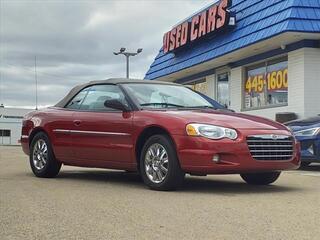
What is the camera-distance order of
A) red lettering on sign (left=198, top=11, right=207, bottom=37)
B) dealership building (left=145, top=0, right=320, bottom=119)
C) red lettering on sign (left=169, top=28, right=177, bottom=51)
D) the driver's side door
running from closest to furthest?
the driver's side door, dealership building (left=145, top=0, right=320, bottom=119), red lettering on sign (left=198, top=11, right=207, bottom=37), red lettering on sign (left=169, top=28, right=177, bottom=51)

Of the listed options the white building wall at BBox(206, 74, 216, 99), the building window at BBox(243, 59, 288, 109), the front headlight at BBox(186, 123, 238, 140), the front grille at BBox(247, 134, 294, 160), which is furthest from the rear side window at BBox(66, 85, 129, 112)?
the white building wall at BBox(206, 74, 216, 99)

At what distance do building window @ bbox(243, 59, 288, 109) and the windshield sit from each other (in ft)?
29.5

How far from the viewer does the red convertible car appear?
282 inches

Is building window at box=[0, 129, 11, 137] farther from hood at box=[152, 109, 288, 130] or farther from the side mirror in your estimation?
hood at box=[152, 109, 288, 130]

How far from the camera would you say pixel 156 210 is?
6.07 metres

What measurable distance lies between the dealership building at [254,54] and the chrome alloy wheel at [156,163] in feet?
27.6

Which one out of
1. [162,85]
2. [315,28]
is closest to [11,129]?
[315,28]

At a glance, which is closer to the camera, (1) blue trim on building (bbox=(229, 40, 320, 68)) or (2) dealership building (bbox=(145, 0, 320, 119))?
(2) dealership building (bbox=(145, 0, 320, 119))

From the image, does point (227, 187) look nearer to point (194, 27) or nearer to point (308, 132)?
point (308, 132)

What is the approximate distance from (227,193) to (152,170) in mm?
996

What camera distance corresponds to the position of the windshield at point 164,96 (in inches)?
321

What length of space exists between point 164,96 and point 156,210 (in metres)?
2.65

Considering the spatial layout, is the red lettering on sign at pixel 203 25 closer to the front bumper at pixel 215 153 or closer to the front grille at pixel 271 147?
the front grille at pixel 271 147

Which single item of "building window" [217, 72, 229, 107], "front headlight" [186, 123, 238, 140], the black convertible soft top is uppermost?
"building window" [217, 72, 229, 107]
